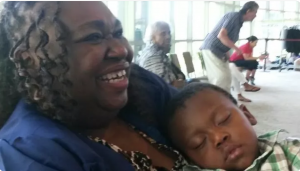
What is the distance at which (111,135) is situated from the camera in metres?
1.13

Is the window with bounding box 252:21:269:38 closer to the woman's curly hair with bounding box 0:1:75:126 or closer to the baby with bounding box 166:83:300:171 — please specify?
the baby with bounding box 166:83:300:171

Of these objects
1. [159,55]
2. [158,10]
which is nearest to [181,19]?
[158,10]

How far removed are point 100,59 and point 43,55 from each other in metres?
0.13

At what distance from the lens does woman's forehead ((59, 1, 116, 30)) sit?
3.06 ft

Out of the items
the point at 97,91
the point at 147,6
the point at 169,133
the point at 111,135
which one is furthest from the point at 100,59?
the point at 147,6

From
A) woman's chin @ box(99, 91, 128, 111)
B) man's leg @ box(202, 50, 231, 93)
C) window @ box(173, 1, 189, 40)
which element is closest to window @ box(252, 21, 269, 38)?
window @ box(173, 1, 189, 40)

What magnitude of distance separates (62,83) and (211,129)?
448 mm

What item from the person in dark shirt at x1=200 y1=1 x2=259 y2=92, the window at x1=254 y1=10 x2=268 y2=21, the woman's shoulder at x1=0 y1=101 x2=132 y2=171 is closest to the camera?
the woman's shoulder at x1=0 y1=101 x2=132 y2=171

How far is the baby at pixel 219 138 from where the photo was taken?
106 cm

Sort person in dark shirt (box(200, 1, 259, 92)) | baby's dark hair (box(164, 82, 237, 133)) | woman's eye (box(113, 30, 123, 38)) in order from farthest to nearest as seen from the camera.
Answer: person in dark shirt (box(200, 1, 259, 92))
baby's dark hair (box(164, 82, 237, 133))
woman's eye (box(113, 30, 123, 38))

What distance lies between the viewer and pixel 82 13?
0.96 metres

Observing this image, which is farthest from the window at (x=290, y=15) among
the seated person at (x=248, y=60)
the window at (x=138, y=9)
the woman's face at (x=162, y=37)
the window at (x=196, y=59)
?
the woman's face at (x=162, y=37)

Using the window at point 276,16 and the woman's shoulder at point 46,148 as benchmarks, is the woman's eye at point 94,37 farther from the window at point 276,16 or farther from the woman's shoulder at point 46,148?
the window at point 276,16

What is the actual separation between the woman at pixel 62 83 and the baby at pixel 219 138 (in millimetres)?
165
